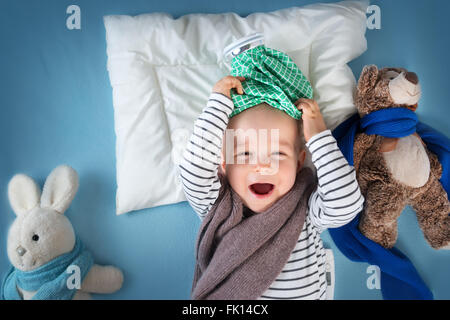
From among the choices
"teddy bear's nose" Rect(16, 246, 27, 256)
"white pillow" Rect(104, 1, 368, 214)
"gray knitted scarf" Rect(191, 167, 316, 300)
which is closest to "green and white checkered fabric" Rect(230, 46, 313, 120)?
"white pillow" Rect(104, 1, 368, 214)

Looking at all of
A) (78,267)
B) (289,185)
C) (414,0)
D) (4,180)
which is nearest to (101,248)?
(78,267)

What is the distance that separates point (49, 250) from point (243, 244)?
53 centimetres

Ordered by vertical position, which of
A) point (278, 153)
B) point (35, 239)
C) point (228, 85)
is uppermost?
point (228, 85)

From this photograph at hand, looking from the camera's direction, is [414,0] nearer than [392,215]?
No

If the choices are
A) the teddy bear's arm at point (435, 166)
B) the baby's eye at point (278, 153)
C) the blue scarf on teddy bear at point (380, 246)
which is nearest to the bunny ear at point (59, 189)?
the baby's eye at point (278, 153)

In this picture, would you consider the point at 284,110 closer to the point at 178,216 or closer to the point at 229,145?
the point at 229,145

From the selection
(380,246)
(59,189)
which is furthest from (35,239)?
(380,246)

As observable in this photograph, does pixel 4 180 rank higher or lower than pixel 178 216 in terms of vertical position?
higher

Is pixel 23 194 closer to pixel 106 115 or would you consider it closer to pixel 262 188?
pixel 106 115

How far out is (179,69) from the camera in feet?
3.22

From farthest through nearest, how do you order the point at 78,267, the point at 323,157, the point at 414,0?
the point at 414,0, the point at 78,267, the point at 323,157

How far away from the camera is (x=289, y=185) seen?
33.0 inches

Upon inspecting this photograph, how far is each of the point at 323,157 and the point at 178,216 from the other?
0.48m

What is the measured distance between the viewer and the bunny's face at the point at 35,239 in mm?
869
